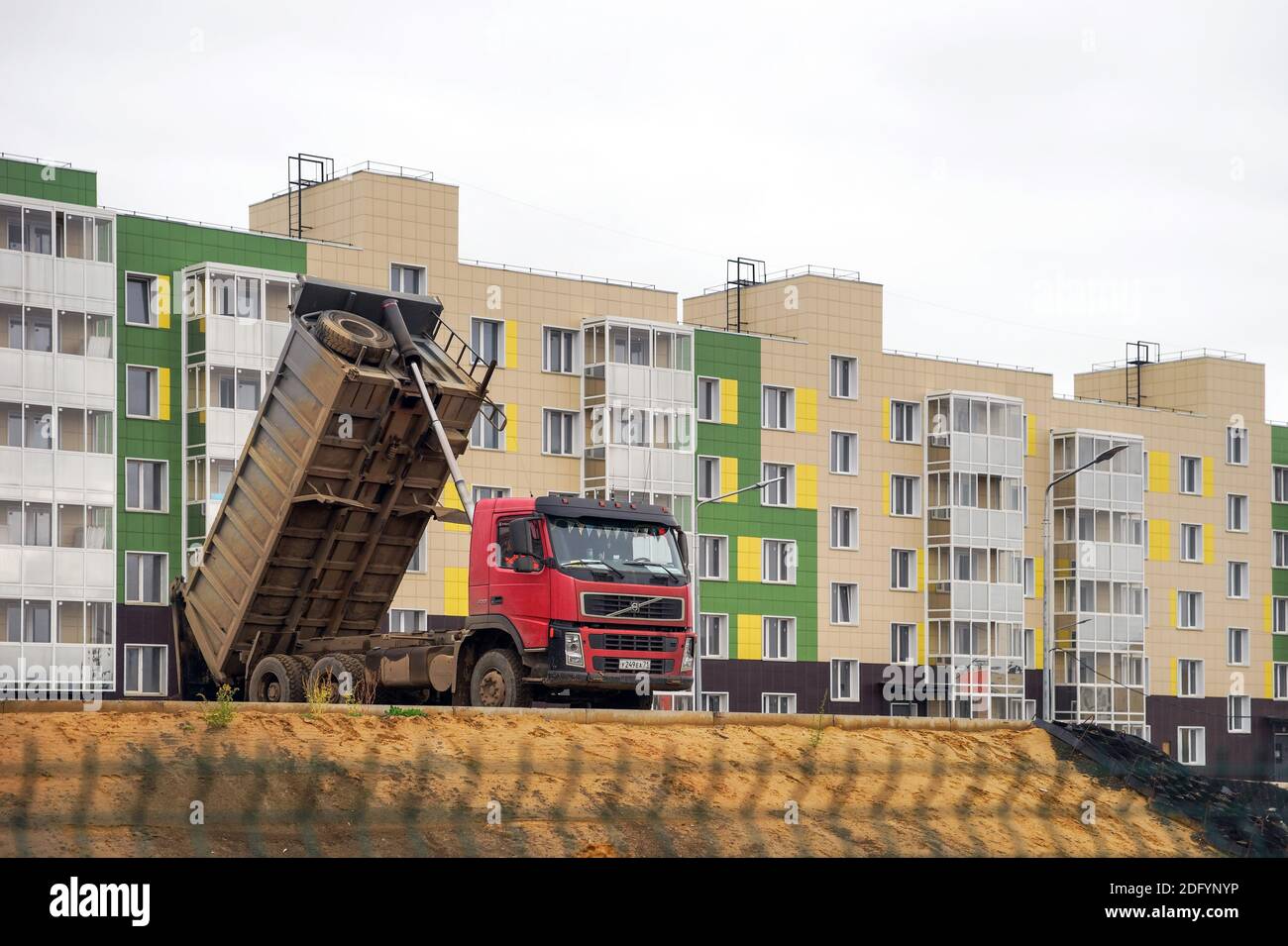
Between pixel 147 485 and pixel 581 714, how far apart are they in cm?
3478

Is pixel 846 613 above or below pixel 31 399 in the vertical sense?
below

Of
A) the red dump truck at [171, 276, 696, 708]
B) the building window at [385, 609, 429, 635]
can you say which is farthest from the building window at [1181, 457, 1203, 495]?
the red dump truck at [171, 276, 696, 708]

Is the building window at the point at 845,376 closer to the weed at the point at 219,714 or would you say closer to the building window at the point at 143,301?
the building window at the point at 143,301

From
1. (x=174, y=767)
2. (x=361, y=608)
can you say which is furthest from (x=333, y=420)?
(x=174, y=767)

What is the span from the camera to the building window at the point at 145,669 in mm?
54531

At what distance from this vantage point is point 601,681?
92.0 feet

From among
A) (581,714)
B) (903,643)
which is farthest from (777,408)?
(581,714)

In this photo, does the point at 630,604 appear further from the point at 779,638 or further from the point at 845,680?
the point at 845,680

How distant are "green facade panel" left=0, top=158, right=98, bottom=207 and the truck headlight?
105 ft

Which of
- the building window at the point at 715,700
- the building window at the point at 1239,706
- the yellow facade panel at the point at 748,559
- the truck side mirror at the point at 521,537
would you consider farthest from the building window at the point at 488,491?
the building window at the point at 1239,706

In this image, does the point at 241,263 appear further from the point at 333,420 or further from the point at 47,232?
the point at 333,420
